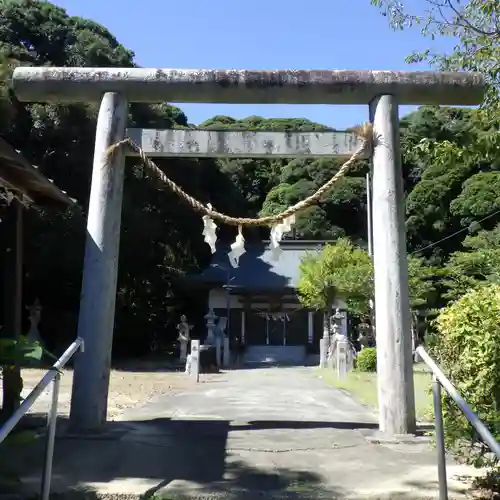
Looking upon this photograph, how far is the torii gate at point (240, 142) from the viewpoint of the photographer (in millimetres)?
5875

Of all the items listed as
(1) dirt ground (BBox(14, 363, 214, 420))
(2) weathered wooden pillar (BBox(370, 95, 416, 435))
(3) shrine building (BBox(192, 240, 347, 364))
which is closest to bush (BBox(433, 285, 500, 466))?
A: (2) weathered wooden pillar (BBox(370, 95, 416, 435))

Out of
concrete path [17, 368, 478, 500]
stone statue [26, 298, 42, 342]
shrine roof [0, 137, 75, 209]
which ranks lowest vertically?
concrete path [17, 368, 478, 500]

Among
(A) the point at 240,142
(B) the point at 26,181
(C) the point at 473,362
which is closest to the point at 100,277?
(B) the point at 26,181

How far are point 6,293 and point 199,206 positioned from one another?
7.22 feet

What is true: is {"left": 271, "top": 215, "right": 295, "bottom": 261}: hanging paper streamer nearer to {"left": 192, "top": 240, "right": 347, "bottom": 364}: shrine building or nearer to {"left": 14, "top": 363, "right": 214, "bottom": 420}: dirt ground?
{"left": 14, "top": 363, "right": 214, "bottom": 420}: dirt ground

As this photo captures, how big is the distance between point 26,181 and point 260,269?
78.7 ft

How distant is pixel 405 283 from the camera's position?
5973 mm

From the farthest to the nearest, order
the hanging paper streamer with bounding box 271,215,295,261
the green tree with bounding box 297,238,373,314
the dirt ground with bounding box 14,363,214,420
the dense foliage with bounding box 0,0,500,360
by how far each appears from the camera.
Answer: the green tree with bounding box 297,238,373,314 < the dense foliage with bounding box 0,0,500,360 < the dirt ground with bounding box 14,363,214,420 < the hanging paper streamer with bounding box 271,215,295,261

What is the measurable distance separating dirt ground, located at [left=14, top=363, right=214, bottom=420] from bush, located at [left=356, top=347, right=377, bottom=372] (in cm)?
493

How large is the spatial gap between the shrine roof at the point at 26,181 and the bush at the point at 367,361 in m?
13.0

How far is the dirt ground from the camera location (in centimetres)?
829

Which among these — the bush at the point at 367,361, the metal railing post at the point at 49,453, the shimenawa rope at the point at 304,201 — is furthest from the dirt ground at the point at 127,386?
the bush at the point at 367,361

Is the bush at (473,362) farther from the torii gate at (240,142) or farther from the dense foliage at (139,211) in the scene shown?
the dense foliage at (139,211)

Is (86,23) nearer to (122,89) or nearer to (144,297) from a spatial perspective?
(144,297)
